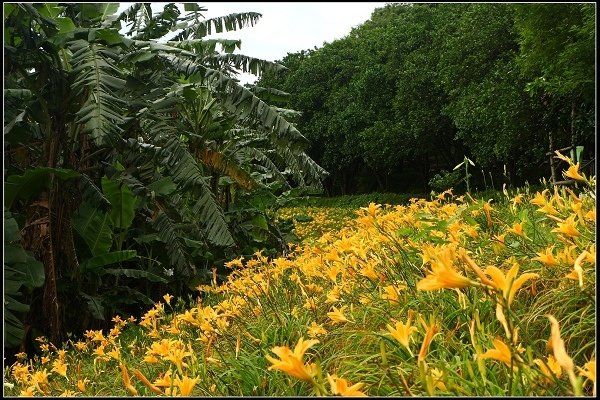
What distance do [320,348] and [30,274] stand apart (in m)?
3.23

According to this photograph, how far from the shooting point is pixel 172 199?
6.95 metres

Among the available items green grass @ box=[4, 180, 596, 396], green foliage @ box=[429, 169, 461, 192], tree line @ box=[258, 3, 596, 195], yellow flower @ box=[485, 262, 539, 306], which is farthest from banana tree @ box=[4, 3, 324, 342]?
green foliage @ box=[429, 169, 461, 192]

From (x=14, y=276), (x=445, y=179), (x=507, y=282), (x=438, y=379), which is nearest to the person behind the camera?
(x=507, y=282)

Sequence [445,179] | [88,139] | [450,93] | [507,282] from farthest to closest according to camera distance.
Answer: [450,93] < [445,179] < [88,139] < [507,282]

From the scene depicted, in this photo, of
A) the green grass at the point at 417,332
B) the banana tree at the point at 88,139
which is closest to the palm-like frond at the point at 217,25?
the banana tree at the point at 88,139

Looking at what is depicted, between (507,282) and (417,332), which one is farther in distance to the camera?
(417,332)

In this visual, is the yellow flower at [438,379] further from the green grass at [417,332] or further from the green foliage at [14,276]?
the green foliage at [14,276]

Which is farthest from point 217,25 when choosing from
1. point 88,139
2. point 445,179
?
point 445,179

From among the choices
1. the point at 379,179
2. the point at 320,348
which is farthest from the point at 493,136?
the point at 379,179

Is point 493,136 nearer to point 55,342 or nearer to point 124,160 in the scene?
point 124,160

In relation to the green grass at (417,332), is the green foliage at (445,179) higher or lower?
higher

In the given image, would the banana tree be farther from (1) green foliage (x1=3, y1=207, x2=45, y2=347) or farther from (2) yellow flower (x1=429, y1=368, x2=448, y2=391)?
(2) yellow flower (x1=429, y1=368, x2=448, y2=391)

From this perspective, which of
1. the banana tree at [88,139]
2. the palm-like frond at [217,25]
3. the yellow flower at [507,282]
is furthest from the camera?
the palm-like frond at [217,25]

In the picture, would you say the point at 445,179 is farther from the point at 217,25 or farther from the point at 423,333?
the point at 423,333
